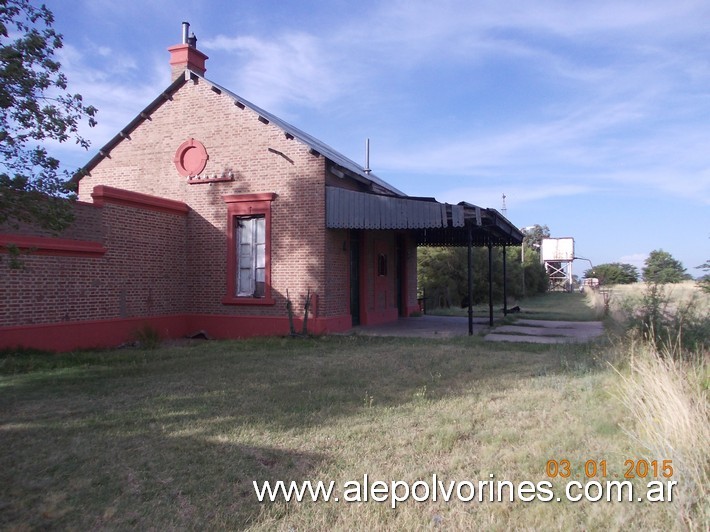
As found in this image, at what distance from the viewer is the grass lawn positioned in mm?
3580

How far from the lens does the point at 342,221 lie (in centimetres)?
1237

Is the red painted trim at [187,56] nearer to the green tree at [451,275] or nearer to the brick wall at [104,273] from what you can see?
the brick wall at [104,273]

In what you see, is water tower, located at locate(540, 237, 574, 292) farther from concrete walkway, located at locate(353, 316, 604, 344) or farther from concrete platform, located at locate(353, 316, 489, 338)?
concrete platform, located at locate(353, 316, 489, 338)

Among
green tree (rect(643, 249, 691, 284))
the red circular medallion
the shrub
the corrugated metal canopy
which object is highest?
the red circular medallion

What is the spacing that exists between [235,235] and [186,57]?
4.96 metres

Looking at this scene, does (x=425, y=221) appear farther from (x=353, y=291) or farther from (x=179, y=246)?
(x=179, y=246)

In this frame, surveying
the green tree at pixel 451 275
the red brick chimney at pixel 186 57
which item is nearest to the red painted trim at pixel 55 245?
the red brick chimney at pixel 186 57

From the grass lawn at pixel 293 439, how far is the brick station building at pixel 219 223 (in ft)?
10.3

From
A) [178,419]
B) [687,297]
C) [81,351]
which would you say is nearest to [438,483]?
[178,419]

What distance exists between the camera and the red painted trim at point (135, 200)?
11.0m

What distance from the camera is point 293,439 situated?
16.4ft

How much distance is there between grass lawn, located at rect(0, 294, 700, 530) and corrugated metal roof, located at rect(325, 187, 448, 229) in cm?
391

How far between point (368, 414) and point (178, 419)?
195 cm

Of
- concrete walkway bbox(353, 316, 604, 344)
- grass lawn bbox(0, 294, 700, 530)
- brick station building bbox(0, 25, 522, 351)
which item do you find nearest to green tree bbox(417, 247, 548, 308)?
concrete walkway bbox(353, 316, 604, 344)
